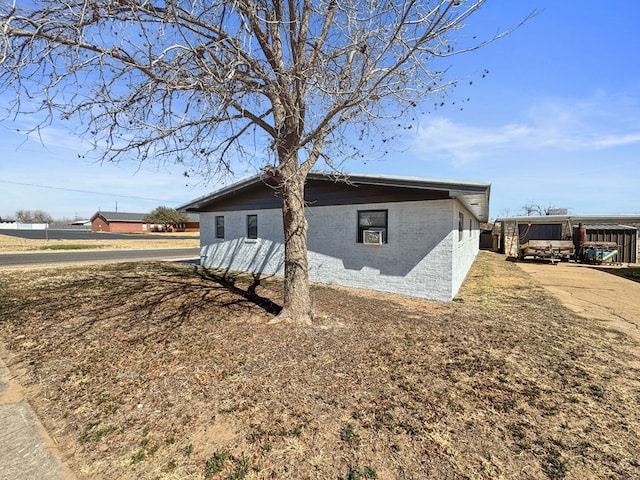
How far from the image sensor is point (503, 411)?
2924 mm

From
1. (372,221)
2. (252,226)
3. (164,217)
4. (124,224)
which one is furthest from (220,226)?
(124,224)

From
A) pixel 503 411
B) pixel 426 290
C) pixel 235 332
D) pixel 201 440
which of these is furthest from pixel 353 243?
pixel 201 440

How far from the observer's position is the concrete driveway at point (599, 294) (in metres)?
6.16

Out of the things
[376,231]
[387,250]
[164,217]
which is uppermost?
[164,217]

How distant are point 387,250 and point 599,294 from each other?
242 inches

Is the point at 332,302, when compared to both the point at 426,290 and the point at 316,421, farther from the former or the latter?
the point at 316,421

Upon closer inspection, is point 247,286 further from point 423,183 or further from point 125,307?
point 423,183

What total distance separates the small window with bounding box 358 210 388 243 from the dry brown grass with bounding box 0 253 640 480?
104 inches

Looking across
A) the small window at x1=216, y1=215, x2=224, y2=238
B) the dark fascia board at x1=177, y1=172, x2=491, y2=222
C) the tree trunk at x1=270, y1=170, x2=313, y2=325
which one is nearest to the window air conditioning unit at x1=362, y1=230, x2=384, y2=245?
the dark fascia board at x1=177, y1=172, x2=491, y2=222

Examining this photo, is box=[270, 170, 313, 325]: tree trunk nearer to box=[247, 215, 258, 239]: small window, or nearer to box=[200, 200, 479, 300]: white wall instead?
box=[200, 200, 479, 300]: white wall

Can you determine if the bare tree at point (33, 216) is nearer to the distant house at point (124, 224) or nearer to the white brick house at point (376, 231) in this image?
the distant house at point (124, 224)

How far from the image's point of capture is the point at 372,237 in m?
8.23

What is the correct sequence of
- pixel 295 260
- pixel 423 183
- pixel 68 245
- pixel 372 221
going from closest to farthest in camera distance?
pixel 295 260
pixel 423 183
pixel 372 221
pixel 68 245

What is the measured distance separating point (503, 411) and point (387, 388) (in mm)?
1094
